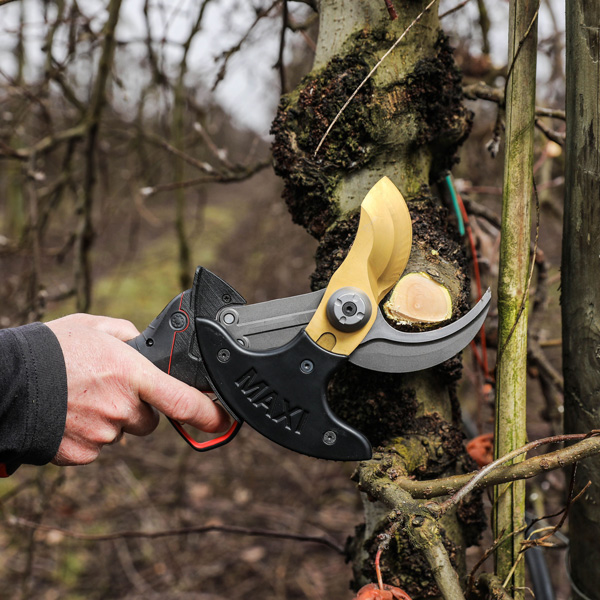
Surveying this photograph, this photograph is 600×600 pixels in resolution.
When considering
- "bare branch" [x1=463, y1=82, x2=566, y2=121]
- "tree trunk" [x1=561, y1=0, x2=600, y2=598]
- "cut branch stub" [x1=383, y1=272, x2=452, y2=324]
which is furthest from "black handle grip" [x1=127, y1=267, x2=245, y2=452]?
"bare branch" [x1=463, y1=82, x2=566, y2=121]

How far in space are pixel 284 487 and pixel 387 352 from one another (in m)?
3.71

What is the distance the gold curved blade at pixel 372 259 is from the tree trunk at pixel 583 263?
328mm

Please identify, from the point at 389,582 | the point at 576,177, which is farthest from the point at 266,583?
the point at 576,177

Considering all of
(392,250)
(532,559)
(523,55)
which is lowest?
(532,559)

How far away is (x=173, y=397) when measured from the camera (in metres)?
1.08

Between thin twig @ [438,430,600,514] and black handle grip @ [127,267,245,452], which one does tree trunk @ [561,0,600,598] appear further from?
black handle grip @ [127,267,245,452]

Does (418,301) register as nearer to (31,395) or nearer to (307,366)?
(307,366)

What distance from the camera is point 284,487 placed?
4426 mm

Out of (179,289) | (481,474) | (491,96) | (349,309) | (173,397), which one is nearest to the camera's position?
(481,474)

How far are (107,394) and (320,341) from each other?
441mm

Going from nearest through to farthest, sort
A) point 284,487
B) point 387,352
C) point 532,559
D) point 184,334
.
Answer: point 387,352, point 184,334, point 532,559, point 284,487

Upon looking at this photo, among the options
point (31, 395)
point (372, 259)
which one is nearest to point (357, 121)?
point (372, 259)

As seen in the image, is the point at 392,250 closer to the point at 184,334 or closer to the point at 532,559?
the point at 184,334

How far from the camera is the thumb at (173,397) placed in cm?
108
